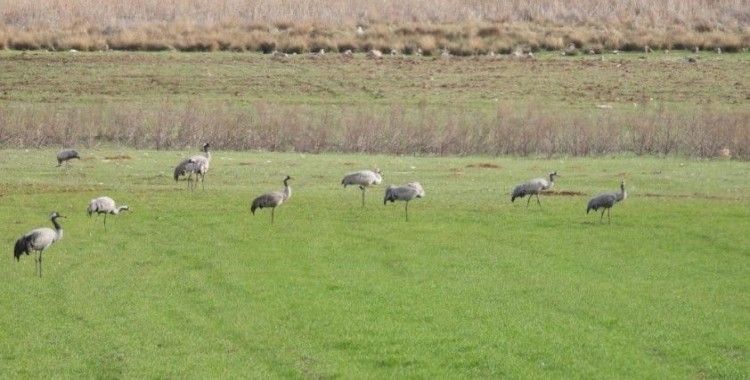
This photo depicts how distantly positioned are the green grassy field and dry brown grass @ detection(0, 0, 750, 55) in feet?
112

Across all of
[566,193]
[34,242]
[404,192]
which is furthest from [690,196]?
[34,242]

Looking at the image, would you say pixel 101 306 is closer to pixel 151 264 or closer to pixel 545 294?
pixel 151 264

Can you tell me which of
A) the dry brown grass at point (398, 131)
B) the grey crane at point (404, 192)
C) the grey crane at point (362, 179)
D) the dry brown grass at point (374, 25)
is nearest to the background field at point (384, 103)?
the dry brown grass at point (398, 131)

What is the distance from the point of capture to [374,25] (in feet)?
251

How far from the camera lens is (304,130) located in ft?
164

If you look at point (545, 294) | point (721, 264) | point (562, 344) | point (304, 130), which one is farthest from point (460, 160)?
point (562, 344)

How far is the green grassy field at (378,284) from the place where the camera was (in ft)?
56.4

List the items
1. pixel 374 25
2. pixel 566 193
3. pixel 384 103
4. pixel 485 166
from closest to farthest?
pixel 566 193, pixel 485 166, pixel 384 103, pixel 374 25

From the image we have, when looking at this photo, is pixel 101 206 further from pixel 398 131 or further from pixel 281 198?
pixel 398 131

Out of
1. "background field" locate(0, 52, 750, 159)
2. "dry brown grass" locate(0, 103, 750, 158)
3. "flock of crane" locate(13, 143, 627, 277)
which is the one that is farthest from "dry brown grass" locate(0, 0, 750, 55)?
"flock of crane" locate(13, 143, 627, 277)

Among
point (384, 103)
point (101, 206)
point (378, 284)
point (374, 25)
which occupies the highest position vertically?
point (374, 25)

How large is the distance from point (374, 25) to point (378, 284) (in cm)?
5525

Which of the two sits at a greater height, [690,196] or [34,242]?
[34,242]

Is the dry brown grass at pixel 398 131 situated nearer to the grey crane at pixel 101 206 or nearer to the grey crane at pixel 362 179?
the grey crane at pixel 362 179
